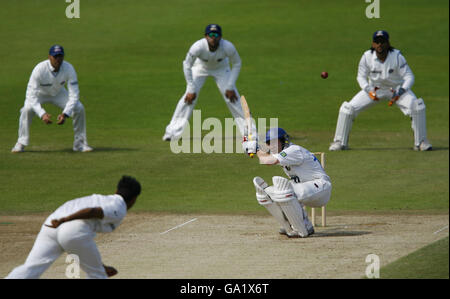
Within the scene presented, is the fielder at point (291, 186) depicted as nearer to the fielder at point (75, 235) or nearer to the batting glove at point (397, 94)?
the fielder at point (75, 235)

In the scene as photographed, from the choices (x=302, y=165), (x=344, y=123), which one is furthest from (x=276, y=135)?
(x=344, y=123)

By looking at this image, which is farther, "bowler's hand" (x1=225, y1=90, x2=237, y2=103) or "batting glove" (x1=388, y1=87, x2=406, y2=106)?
"bowler's hand" (x1=225, y1=90, x2=237, y2=103)

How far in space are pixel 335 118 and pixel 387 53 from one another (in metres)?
4.03

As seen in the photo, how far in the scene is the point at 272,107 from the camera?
70.8ft

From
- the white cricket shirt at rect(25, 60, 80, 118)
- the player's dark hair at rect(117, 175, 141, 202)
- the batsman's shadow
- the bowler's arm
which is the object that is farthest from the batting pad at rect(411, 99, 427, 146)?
the player's dark hair at rect(117, 175, 141, 202)

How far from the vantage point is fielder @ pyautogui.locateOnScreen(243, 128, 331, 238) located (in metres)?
10.4

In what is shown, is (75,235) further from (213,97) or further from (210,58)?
(213,97)

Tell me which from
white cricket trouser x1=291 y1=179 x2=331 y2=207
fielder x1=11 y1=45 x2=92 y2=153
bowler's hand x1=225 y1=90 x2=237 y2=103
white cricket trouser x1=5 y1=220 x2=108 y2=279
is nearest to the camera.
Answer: white cricket trouser x1=5 y1=220 x2=108 y2=279

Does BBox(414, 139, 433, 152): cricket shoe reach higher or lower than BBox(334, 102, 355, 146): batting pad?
lower

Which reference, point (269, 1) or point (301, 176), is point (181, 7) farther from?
point (301, 176)

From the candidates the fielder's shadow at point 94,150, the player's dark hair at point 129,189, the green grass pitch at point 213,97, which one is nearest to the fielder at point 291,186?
the green grass pitch at point 213,97

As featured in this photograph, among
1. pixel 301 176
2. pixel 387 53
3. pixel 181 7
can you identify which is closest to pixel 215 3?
pixel 181 7

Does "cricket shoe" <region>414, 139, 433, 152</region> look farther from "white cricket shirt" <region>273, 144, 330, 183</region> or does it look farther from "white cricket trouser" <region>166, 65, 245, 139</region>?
"white cricket shirt" <region>273, 144, 330, 183</region>
